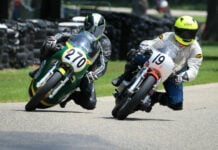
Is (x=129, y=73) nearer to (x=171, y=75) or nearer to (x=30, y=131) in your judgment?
(x=171, y=75)

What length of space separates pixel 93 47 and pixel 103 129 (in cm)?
248

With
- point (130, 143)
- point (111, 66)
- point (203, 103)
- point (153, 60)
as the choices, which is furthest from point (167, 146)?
point (111, 66)

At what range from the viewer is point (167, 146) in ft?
38.1

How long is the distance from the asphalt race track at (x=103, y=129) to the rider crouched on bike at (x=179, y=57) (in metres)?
0.41

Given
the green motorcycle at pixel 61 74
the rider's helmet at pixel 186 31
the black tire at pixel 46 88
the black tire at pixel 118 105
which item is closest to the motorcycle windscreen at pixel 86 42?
the green motorcycle at pixel 61 74

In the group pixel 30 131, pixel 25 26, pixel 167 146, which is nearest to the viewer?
pixel 167 146

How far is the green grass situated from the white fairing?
12.7ft

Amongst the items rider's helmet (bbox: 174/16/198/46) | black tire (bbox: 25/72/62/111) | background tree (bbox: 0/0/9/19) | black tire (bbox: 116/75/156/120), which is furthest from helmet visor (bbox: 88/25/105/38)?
background tree (bbox: 0/0/9/19)

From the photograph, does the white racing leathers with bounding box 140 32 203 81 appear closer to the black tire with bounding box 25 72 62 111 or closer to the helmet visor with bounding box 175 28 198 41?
the helmet visor with bounding box 175 28 198 41

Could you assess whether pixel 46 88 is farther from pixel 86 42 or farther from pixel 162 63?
pixel 162 63

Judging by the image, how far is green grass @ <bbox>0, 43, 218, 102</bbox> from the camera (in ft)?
59.9

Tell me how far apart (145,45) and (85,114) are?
1394mm

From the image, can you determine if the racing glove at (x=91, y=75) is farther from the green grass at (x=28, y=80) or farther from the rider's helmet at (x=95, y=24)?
the green grass at (x=28, y=80)

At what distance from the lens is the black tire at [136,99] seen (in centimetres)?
1379
